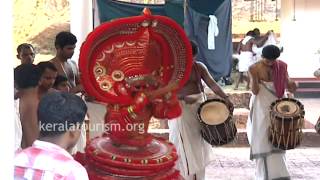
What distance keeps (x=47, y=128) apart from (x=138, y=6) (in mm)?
6611

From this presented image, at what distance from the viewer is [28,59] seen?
6035 millimetres

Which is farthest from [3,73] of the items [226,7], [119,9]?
[226,7]

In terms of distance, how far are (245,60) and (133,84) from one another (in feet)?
33.5

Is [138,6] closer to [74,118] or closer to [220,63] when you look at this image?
[220,63]

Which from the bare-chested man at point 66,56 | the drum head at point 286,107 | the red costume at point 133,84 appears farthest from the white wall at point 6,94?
the drum head at point 286,107

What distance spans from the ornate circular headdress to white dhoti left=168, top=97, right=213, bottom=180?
245 centimetres

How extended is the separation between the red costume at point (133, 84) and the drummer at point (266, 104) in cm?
264

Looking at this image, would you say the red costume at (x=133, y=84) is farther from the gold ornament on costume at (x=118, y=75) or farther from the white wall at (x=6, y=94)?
the white wall at (x=6, y=94)

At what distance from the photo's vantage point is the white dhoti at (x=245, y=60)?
13008 millimetres

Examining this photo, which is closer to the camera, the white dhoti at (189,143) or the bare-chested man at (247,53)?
the white dhoti at (189,143)

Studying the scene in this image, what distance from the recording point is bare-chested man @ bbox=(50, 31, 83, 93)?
17.2 ft

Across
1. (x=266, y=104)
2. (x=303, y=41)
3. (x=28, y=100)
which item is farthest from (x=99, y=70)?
(x=303, y=41)

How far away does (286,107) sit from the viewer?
5633 millimetres

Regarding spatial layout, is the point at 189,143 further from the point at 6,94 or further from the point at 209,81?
the point at 6,94
